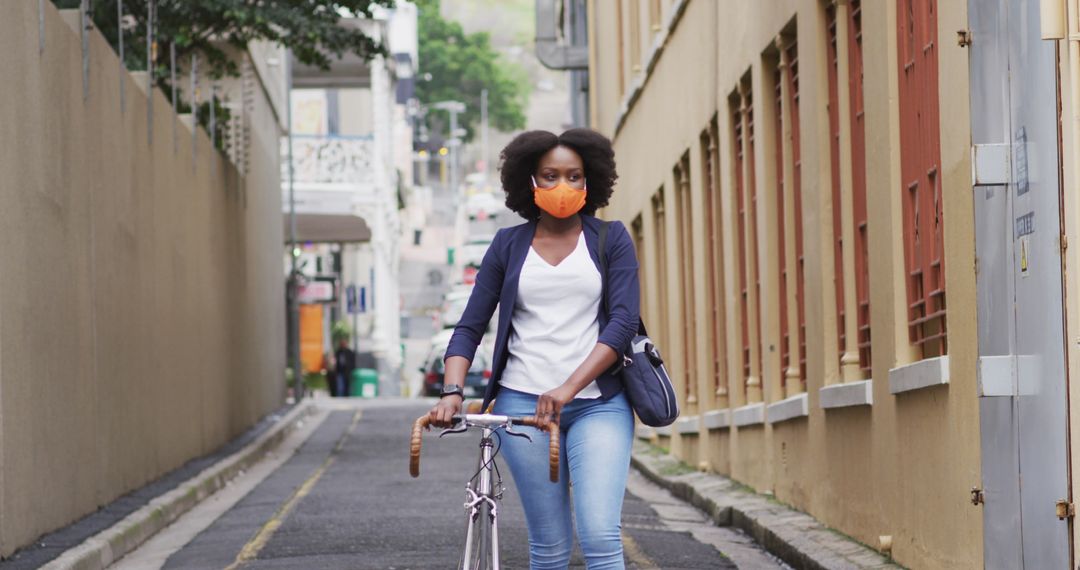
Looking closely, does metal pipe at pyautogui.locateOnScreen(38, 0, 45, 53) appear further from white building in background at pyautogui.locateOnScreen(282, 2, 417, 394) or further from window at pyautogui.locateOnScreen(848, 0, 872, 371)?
white building in background at pyautogui.locateOnScreen(282, 2, 417, 394)

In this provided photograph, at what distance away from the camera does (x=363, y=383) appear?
5116 centimetres

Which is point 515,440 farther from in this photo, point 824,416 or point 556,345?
point 824,416

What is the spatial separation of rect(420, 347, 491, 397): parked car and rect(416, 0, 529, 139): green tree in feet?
306

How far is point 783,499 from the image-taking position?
561 inches

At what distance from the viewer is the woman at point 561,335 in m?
6.16

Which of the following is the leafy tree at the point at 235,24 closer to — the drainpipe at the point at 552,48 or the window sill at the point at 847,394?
the drainpipe at the point at 552,48

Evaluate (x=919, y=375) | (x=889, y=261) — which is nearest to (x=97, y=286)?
(x=889, y=261)

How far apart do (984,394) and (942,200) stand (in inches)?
58.6

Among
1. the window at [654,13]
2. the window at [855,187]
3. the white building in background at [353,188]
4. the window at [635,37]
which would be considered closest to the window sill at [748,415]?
the window at [855,187]

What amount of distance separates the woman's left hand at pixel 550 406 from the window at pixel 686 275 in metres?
→ 14.1

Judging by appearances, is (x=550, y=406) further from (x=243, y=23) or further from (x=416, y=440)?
(x=243, y=23)

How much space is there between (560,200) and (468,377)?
39376mm

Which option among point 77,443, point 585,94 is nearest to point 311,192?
point 585,94

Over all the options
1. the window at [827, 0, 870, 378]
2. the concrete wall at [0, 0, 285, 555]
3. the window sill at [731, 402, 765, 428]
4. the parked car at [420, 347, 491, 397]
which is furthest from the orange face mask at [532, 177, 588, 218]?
the parked car at [420, 347, 491, 397]
